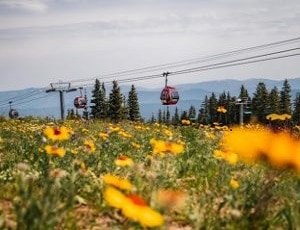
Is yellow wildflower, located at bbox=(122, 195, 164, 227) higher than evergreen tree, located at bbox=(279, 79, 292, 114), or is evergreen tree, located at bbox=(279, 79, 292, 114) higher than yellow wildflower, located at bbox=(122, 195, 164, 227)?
yellow wildflower, located at bbox=(122, 195, 164, 227)

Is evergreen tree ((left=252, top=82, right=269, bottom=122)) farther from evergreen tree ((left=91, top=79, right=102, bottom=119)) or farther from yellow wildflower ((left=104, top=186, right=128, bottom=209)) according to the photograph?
yellow wildflower ((left=104, top=186, right=128, bottom=209))

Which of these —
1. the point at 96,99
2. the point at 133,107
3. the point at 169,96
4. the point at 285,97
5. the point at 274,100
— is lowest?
the point at 133,107

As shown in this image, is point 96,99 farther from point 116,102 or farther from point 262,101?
point 262,101

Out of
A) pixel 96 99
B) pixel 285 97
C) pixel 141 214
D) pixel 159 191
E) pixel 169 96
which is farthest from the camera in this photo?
pixel 96 99

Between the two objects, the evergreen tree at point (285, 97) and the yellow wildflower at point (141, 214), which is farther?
the evergreen tree at point (285, 97)

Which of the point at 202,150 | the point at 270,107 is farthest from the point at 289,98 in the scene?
the point at 202,150

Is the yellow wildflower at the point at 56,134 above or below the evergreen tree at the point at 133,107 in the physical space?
above

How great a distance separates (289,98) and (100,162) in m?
136

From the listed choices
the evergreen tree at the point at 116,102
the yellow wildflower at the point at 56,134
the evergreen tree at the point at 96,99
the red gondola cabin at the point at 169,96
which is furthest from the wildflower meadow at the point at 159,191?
the evergreen tree at the point at 96,99

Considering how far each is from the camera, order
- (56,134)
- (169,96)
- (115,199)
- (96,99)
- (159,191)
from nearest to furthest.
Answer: (115,199)
(159,191)
(56,134)
(169,96)
(96,99)

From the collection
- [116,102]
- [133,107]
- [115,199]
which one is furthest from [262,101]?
[115,199]

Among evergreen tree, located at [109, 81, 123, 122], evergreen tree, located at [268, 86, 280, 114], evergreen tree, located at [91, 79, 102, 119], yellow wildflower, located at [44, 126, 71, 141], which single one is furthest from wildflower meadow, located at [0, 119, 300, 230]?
evergreen tree, located at [91, 79, 102, 119]

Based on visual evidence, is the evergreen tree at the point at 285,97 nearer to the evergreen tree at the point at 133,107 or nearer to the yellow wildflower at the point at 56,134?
the evergreen tree at the point at 133,107

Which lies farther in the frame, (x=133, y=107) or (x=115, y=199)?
(x=133, y=107)
